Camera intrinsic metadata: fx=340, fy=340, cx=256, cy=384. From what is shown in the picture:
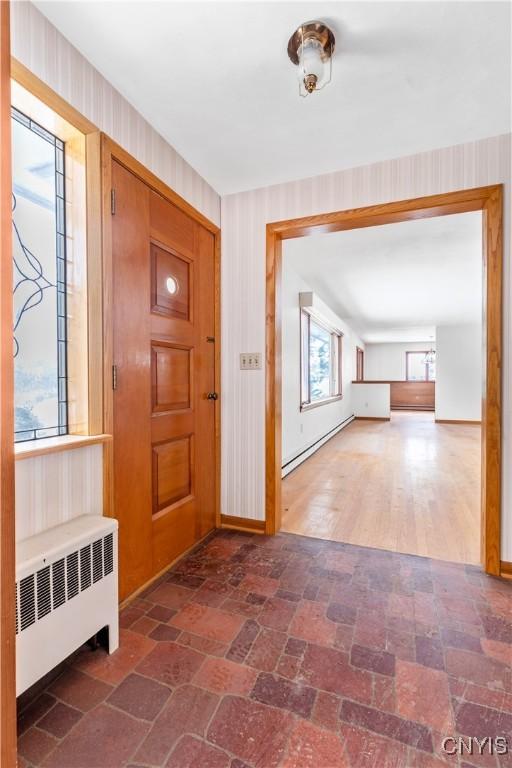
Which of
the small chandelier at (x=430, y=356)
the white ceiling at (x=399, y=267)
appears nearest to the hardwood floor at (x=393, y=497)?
the white ceiling at (x=399, y=267)

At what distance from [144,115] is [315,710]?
2.61 metres

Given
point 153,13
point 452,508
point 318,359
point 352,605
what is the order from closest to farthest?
1. point 153,13
2. point 352,605
3. point 452,508
4. point 318,359

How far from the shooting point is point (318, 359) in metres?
6.16

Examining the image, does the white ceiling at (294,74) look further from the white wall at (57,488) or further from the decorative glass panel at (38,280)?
the white wall at (57,488)

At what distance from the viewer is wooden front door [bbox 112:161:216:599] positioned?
1.61m

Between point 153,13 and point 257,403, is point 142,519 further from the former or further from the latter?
point 153,13

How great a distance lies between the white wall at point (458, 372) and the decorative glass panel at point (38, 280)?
337 inches

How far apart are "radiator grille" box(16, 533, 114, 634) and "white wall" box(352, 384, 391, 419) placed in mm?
8592

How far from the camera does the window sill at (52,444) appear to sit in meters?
1.16

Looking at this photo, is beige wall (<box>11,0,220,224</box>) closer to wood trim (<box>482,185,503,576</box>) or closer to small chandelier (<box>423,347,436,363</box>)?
wood trim (<box>482,185,503,576</box>)

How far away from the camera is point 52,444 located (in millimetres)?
1267

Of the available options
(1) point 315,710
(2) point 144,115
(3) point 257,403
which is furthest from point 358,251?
(1) point 315,710

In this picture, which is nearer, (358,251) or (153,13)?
(153,13)

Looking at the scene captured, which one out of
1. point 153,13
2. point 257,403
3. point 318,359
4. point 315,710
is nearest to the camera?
point 315,710
